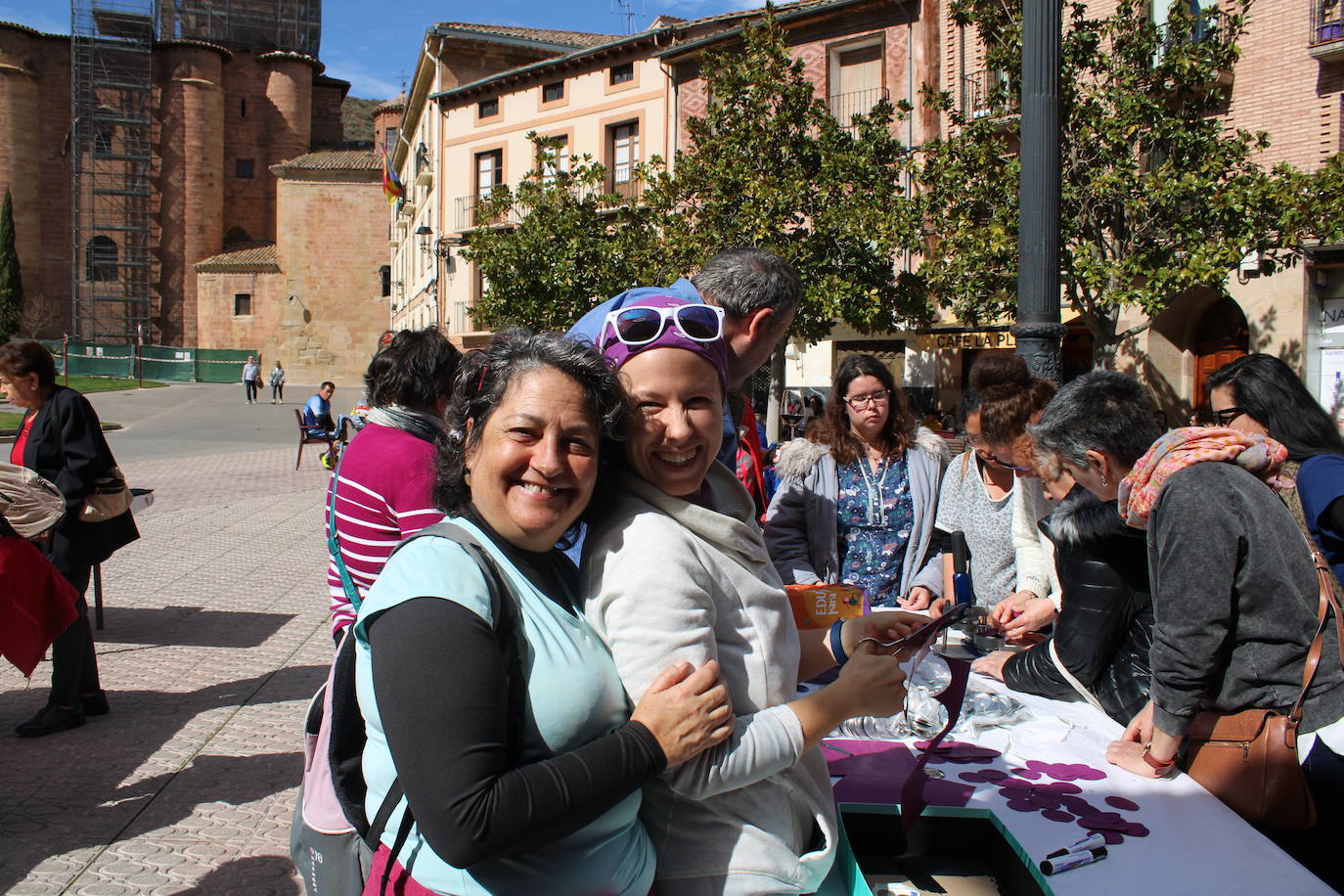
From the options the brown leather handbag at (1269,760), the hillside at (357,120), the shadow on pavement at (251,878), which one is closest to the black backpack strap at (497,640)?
the brown leather handbag at (1269,760)

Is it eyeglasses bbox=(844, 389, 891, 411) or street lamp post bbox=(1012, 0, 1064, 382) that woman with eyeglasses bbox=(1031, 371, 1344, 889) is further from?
street lamp post bbox=(1012, 0, 1064, 382)

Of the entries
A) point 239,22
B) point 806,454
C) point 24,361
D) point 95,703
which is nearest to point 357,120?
point 239,22

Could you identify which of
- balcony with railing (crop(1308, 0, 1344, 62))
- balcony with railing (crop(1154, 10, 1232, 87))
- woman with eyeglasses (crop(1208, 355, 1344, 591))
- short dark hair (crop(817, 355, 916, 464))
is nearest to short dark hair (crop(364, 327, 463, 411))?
short dark hair (crop(817, 355, 916, 464))

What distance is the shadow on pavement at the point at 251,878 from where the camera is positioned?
130 inches

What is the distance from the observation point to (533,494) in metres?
1.48

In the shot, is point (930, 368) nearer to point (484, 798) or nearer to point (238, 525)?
point (238, 525)

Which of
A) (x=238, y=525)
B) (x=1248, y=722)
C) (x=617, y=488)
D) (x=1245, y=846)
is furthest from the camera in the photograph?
(x=238, y=525)

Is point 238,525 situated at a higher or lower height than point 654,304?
lower

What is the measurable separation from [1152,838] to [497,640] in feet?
4.90

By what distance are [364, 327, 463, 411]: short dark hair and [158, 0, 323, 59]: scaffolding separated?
61812 mm

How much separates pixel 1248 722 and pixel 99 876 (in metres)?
3.54

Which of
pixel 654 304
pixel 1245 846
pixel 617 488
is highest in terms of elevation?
pixel 654 304

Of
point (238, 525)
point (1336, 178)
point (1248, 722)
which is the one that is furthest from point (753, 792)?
point (1336, 178)

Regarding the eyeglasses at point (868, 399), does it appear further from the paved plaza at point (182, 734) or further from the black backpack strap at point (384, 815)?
the black backpack strap at point (384, 815)
